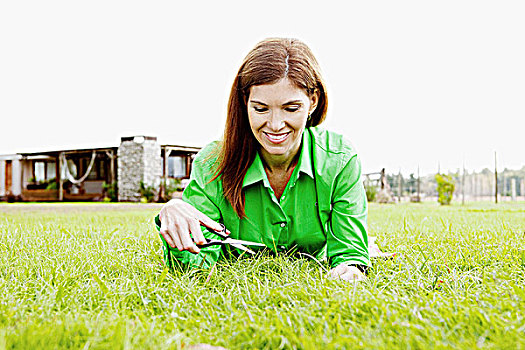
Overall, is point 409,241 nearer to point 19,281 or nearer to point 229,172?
point 229,172

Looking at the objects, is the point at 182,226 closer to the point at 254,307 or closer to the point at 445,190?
the point at 254,307

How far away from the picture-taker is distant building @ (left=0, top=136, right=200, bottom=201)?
19.5 meters

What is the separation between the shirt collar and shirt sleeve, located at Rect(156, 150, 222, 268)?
0.17 meters

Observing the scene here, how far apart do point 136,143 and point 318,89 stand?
59.6 ft

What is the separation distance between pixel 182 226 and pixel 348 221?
0.75 metres

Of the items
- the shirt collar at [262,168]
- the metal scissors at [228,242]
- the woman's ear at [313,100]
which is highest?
the woman's ear at [313,100]

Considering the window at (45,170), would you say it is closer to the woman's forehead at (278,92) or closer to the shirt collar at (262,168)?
the shirt collar at (262,168)

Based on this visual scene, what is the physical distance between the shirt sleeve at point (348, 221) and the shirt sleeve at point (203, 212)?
1.71ft

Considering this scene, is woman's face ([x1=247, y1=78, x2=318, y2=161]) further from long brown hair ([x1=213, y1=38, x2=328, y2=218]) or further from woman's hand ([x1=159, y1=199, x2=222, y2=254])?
woman's hand ([x1=159, y1=199, x2=222, y2=254])

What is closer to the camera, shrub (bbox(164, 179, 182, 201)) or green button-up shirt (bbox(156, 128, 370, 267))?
green button-up shirt (bbox(156, 128, 370, 267))

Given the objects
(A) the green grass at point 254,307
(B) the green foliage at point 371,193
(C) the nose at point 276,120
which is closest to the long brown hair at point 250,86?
(C) the nose at point 276,120

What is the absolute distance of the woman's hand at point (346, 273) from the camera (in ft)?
5.82

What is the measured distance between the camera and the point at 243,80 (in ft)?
6.84

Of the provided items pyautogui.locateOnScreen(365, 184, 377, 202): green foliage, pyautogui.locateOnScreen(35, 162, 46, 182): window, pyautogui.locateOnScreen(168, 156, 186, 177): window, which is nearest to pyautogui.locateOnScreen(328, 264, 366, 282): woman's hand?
pyautogui.locateOnScreen(365, 184, 377, 202): green foliage
